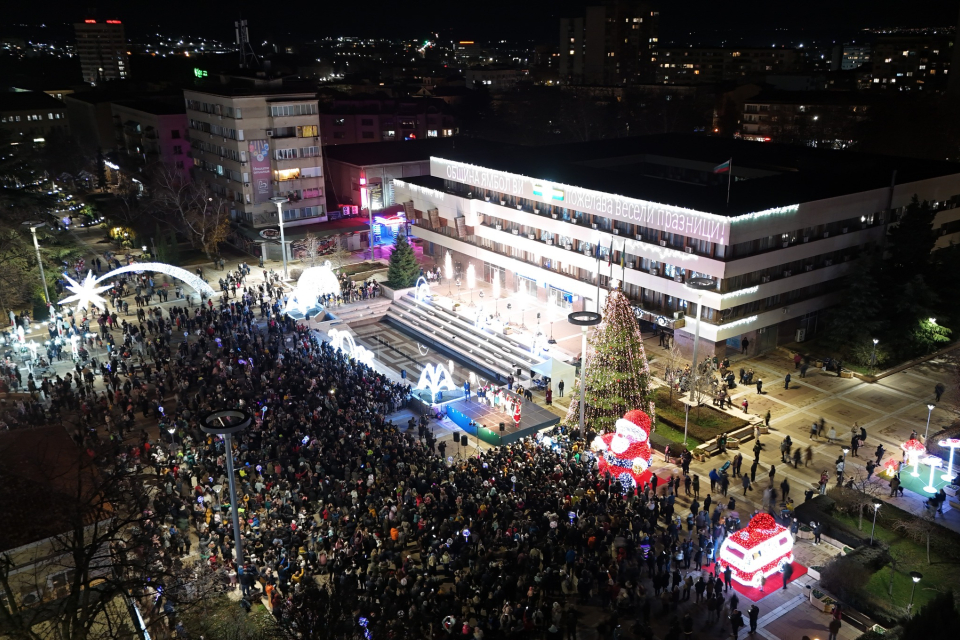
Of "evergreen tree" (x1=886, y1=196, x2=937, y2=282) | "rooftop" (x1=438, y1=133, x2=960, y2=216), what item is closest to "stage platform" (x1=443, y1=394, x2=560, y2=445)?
"rooftop" (x1=438, y1=133, x2=960, y2=216)

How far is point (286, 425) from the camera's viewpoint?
2808 centimetres

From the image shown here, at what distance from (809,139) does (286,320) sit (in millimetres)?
69521

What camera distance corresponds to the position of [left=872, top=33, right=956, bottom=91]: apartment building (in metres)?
123

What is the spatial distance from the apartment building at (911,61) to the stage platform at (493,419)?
119460 mm

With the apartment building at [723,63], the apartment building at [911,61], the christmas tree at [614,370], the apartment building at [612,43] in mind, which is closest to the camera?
the christmas tree at [614,370]

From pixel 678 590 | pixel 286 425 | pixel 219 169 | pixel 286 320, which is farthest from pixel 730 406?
pixel 219 169

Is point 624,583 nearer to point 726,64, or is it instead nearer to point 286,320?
point 286,320

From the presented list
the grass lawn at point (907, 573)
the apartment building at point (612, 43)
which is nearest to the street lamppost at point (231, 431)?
the grass lawn at point (907, 573)

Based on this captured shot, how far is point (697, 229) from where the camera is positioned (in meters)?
36.6

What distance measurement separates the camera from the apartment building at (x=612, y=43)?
159m

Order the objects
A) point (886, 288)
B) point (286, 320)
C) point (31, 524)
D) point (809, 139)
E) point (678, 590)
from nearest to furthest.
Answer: point (31, 524)
point (678, 590)
point (886, 288)
point (286, 320)
point (809, 139)

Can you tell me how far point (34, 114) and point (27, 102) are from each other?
2028 mm

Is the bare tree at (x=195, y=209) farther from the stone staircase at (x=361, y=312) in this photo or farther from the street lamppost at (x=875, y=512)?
the street lamppost at (x=875, y=512)

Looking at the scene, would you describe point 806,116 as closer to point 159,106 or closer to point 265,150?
point 265,150
